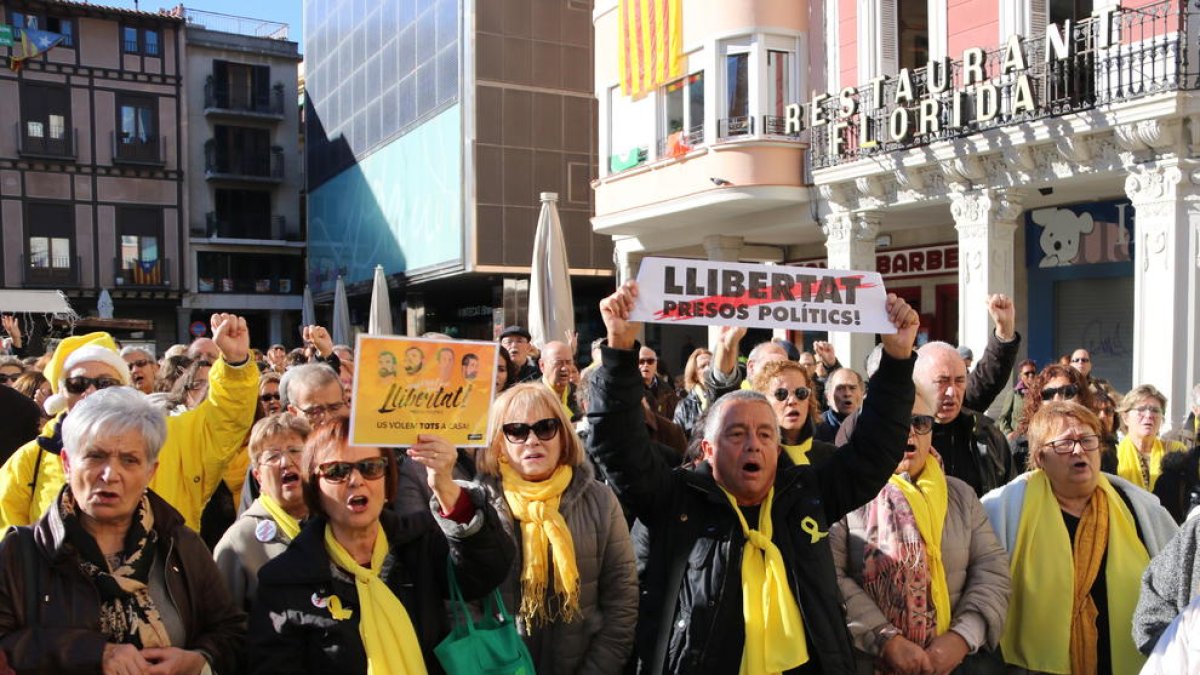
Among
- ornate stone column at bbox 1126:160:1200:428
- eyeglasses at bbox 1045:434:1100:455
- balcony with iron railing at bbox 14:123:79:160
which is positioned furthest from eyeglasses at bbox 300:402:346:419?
balcony with iron railing at bbox 14:123:79:160

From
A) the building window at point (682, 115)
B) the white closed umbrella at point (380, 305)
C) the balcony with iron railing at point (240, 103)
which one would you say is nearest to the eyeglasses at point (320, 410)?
the building window at point (682, 115)

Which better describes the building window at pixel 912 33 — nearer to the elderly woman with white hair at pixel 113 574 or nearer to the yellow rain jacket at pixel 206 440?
the yellow rain jacket at pixel 206 440

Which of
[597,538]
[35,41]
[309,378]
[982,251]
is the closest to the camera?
[597,538]

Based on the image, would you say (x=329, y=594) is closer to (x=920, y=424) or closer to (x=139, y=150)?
(x=920, y=424)

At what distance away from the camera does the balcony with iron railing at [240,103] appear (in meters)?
39.1

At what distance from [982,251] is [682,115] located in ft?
19.9

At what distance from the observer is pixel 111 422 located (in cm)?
292

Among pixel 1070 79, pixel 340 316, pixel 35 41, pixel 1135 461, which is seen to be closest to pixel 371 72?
pixel 340 316

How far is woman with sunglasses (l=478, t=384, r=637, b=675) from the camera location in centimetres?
350

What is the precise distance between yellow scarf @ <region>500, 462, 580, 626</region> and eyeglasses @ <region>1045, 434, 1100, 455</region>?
1.99m

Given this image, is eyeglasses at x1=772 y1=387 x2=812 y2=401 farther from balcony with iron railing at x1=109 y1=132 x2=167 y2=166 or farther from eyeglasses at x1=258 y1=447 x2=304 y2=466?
balcony with iron railing at x1=109 y1=132 x2=167 y2=166

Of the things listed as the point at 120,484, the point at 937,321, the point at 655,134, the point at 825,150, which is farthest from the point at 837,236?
the point at 120,484

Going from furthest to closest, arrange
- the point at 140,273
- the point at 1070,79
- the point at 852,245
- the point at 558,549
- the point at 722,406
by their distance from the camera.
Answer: the point at 140,273 < the point at 852,245 < the point at 1070,79 < the point at 558,549 < the point at 722,406

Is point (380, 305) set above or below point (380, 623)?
above
